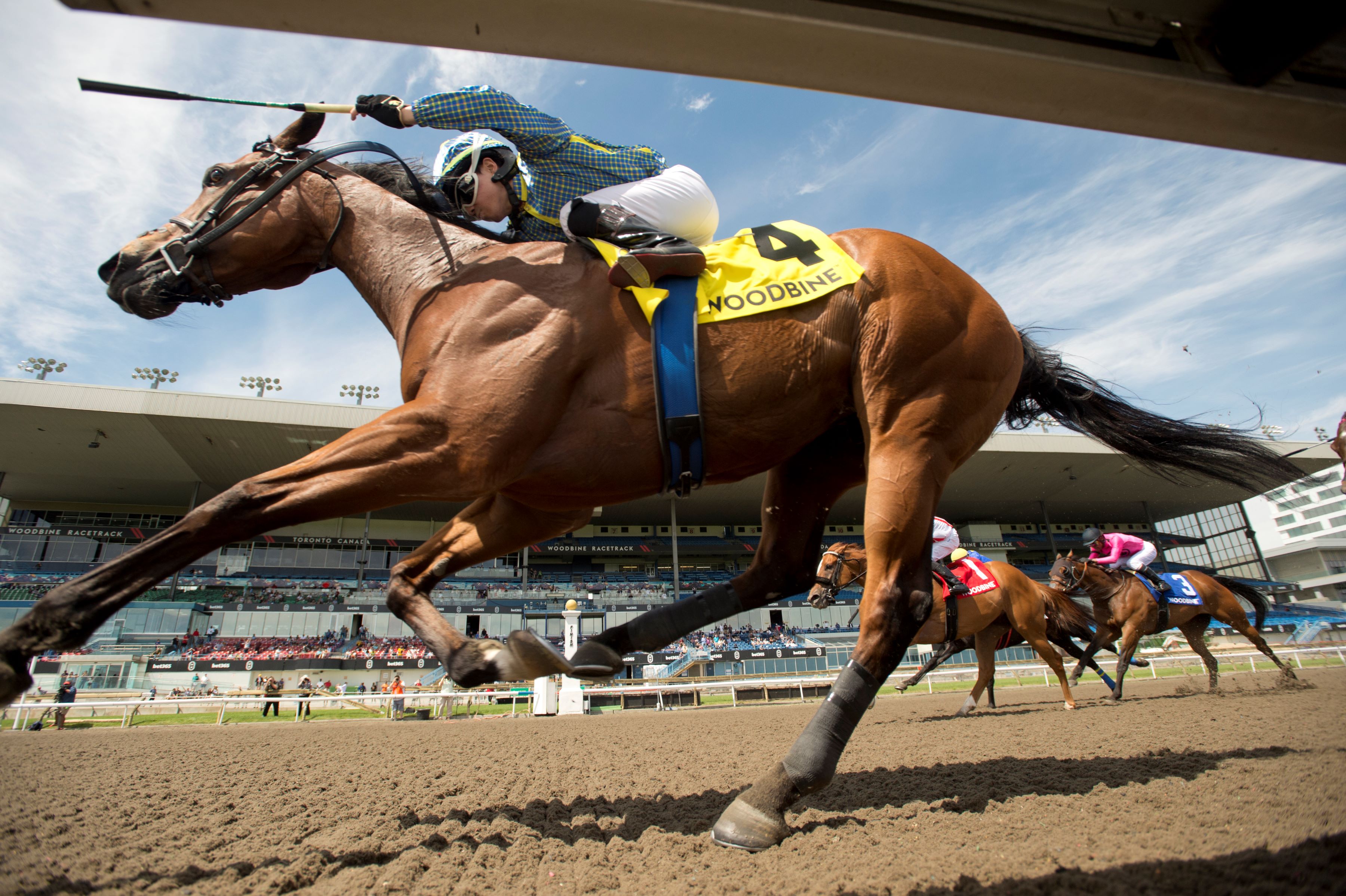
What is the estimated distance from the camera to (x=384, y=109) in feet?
9.14

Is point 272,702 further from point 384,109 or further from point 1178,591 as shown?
point 1178,591

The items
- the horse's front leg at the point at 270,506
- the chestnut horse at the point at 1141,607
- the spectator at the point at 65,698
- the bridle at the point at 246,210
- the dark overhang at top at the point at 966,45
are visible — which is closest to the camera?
the dark overhang at top at the point at 966,45

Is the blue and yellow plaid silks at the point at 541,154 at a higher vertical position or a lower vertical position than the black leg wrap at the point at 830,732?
higher

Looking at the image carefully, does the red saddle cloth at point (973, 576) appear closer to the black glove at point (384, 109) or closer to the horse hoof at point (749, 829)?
the horse hoof at point (749, 829)

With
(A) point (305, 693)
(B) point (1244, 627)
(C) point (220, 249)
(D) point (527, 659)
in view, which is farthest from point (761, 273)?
(A) point (305, 693)

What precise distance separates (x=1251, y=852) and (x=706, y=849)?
4.73 ft

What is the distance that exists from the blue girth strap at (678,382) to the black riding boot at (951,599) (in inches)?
263

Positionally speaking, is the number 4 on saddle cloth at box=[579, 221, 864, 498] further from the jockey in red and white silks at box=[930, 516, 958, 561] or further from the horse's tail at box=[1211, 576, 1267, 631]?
the horse's tail at box=[1211, 576, 1267, 631]

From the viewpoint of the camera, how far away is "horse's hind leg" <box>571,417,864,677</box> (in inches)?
124

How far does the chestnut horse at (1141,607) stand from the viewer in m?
10.0

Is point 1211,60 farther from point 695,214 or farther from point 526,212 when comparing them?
point 526,212

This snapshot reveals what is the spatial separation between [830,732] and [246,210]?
10.3 feet

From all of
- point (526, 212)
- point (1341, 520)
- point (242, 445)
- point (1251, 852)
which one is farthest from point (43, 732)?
point (1341, 520)

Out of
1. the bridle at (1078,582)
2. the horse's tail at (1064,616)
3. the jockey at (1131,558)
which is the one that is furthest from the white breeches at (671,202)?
the bridle at (1078,582)
